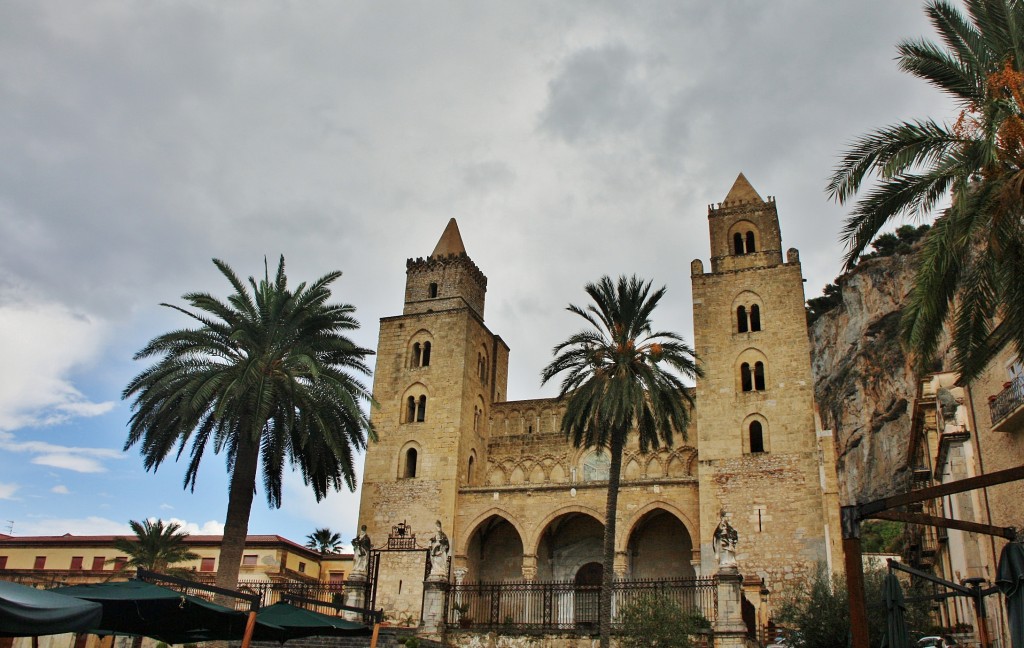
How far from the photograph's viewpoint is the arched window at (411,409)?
3453 centimetres

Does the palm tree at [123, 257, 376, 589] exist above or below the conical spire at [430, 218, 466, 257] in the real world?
below

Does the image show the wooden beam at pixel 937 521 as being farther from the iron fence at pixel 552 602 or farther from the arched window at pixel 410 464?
the arched window at pixel 410 464

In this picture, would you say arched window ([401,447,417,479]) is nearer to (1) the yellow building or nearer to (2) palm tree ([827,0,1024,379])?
(1) the yellow building

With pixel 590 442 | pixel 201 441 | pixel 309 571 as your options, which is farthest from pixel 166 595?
pixel 309 571

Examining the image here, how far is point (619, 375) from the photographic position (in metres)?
22.6

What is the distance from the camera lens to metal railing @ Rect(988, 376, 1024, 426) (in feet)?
51.9

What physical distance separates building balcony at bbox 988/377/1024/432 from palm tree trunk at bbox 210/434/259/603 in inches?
642

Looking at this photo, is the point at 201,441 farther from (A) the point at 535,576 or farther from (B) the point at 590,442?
(A) the point at 535,576

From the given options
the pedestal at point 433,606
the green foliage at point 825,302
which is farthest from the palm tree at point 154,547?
the green foliage at point 825,302

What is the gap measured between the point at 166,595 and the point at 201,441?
12.6 metres

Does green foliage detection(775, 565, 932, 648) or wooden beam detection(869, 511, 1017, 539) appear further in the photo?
green foliage detection(775, 565, 932, 648)

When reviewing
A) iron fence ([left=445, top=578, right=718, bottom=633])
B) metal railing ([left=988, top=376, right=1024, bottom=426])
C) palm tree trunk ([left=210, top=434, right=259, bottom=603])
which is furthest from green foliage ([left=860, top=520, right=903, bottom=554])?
palm tree trunk ([left=210, top=434, right=259, bottom=603])

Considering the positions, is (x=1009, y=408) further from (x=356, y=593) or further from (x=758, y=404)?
(x=356, y=593)

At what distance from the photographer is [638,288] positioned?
76.0 ft
